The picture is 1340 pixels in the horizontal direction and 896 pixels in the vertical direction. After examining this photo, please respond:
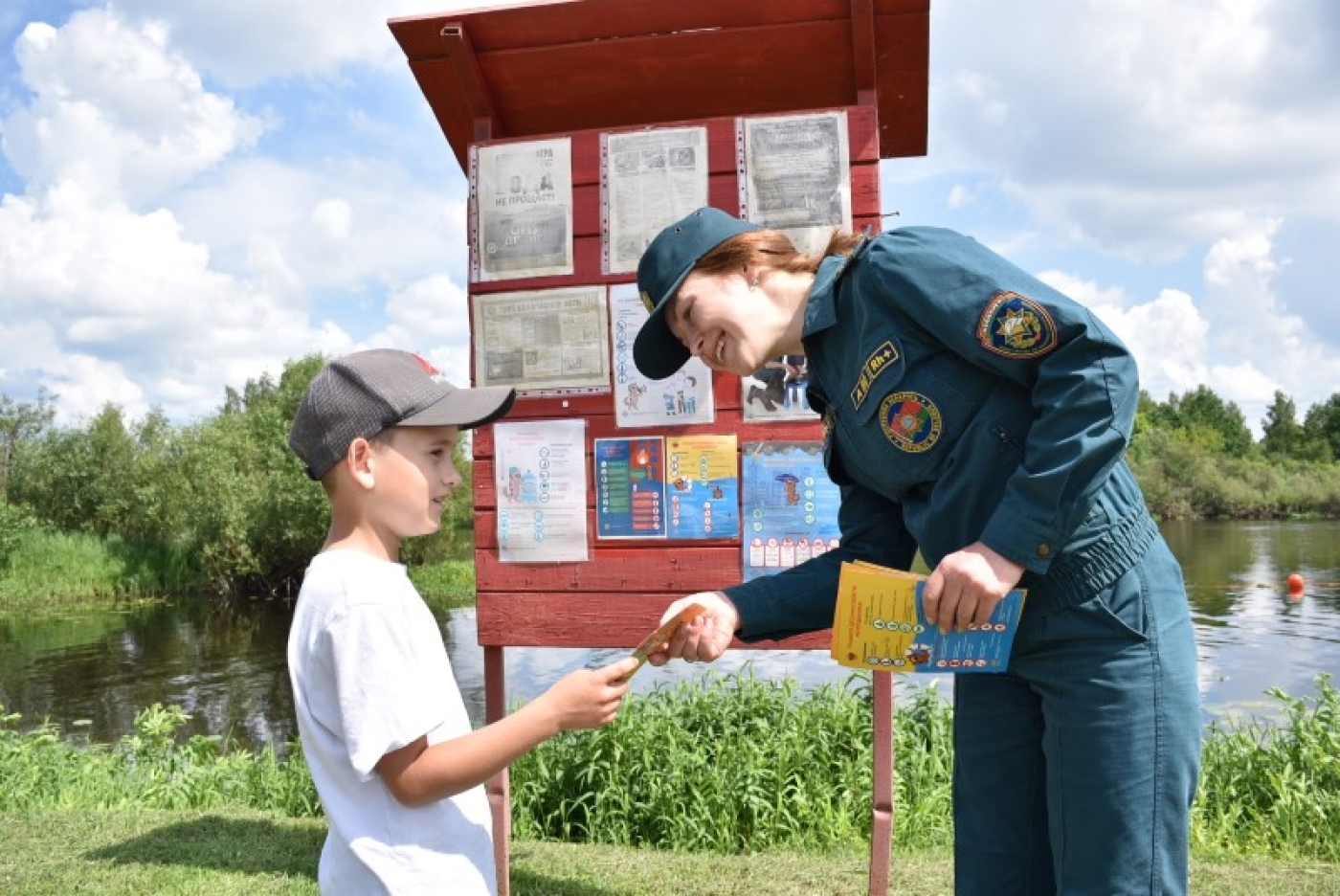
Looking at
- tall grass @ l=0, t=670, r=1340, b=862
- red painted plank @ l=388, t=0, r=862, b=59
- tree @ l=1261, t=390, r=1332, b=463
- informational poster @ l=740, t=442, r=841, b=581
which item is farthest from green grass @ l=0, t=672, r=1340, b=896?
tree @ l=1261, t=390, r=1332, b=463

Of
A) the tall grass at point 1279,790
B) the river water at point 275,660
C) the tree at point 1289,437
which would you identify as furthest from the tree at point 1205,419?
the tall grass at point 1279,790

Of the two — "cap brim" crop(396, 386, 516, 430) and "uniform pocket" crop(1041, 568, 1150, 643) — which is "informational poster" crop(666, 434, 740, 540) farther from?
"uniform pocket" crop(1041, 568, 1150, 643)

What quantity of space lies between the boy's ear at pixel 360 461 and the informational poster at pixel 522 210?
7.03ft

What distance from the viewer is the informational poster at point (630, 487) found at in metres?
3.76

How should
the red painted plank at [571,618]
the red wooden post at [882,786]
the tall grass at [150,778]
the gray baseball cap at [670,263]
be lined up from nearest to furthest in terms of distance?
the gray baseball cap at [670,263] < the red wooden post at [882,786] < the red painted plank at [571,618] < the tall grass at [150,778]

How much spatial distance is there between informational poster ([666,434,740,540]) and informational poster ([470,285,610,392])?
0.36 m

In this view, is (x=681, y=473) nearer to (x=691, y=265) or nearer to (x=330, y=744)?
(x=691, y=265)

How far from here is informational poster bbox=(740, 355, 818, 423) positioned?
367 cm

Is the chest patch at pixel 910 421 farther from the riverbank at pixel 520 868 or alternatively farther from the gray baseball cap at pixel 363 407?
the riverbank at pixel 520 868

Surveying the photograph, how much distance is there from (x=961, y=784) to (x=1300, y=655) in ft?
44.5

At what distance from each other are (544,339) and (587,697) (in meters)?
2.27

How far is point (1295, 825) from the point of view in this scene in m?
4.73

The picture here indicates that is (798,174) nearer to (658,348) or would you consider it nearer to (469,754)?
(658,348)

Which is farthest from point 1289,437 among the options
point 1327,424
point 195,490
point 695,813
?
point 695,813
